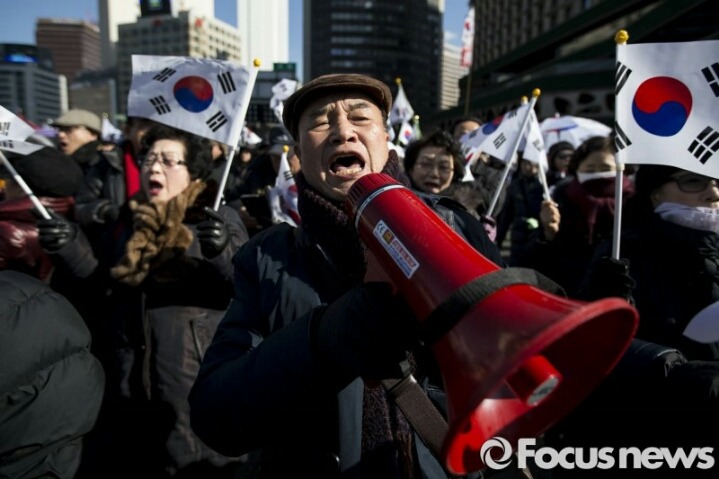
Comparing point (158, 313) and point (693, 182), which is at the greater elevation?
point (693, 182)

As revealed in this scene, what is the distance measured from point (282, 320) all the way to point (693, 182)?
1.93 meters

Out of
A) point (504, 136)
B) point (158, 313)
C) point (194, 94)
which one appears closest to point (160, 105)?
point (194, 94)

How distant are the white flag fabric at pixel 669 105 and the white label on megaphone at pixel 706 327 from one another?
0.76 m

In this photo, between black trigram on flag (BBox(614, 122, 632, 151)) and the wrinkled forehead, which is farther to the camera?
black trigram on flag (BBox(614, 122, 632, 151))

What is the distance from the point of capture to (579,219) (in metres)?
3.48

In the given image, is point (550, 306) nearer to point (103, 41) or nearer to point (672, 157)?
point (672, 157)

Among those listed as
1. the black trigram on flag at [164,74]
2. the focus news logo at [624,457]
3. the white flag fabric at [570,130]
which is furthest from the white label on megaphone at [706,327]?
the white flag fabric at [570,130]

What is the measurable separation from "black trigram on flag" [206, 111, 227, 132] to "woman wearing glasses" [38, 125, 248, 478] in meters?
0.53

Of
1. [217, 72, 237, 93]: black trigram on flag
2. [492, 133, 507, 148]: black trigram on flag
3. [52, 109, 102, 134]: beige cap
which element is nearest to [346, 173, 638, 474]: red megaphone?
[217, 72, 237, 93]: black trigram on flag

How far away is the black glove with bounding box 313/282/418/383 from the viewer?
35.6 inches

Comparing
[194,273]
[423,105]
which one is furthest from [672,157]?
[423,105]

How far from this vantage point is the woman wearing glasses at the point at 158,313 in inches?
88.0

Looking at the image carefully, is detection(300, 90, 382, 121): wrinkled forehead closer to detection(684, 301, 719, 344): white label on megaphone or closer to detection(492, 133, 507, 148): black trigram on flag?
detection(684, 301, 719, 344): white label on megaphone

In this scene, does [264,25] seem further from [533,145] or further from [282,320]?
[282,320]
